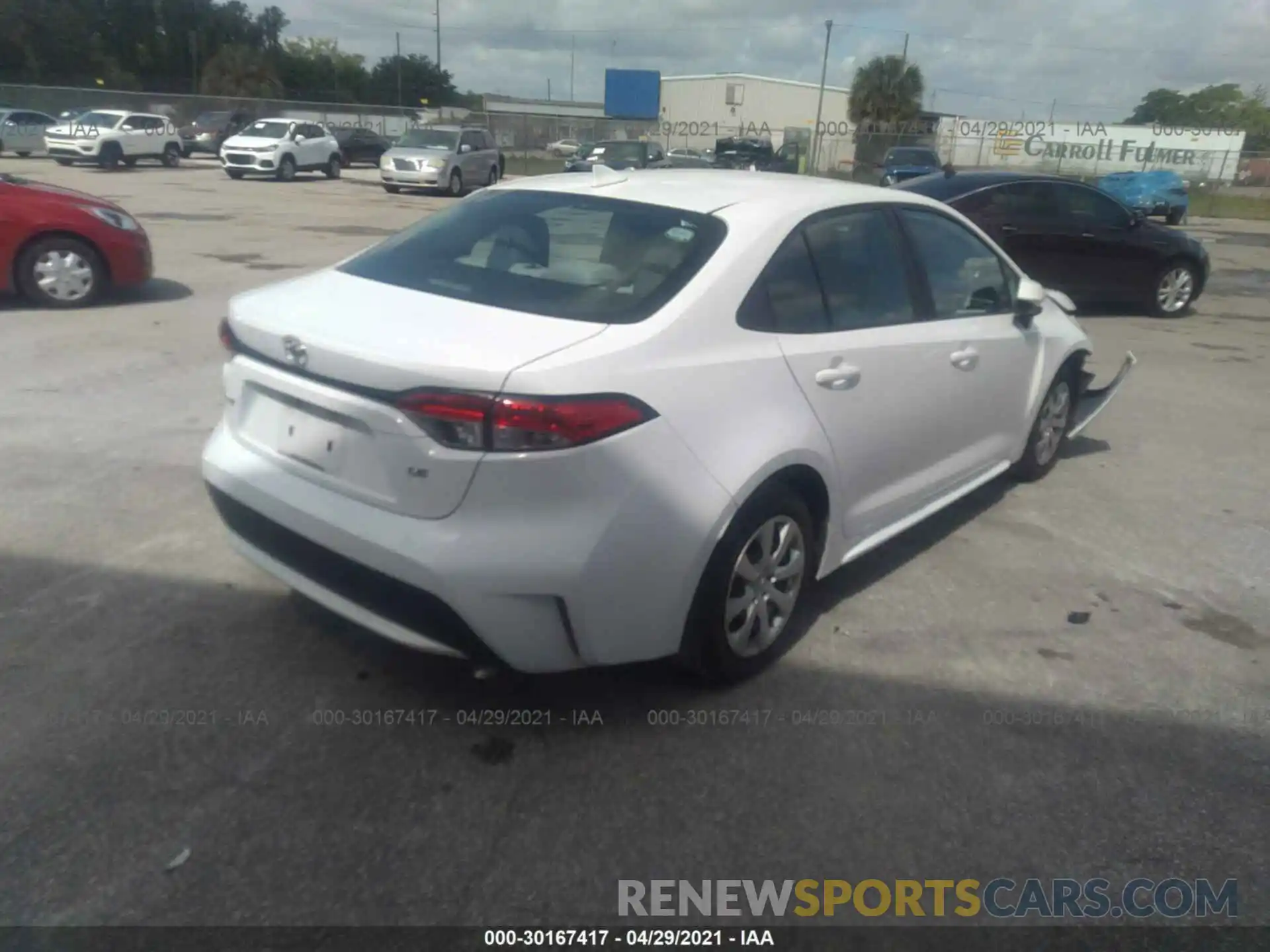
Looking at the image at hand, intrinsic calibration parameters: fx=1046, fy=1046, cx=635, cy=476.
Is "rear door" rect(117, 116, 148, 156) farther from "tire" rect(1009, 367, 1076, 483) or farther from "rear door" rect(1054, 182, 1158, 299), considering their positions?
"tire" rect(1009, 367, 1076, 483)

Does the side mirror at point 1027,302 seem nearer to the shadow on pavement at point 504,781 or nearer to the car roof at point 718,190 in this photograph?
the car roof at point 718,190

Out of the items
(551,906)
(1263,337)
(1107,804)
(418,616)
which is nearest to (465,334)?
(418,616)

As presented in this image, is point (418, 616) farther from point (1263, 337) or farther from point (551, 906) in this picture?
point (1263, 337)

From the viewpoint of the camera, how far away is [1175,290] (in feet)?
40.1

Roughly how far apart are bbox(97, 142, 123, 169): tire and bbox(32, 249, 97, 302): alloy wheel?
2428 cm

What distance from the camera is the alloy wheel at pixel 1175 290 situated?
12070 millimetres

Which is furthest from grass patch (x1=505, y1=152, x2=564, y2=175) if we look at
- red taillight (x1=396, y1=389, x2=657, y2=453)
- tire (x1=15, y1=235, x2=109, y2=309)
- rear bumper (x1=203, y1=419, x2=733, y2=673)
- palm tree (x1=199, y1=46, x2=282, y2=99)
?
red taillight (x1=396, y1=389, x2=657, y2=453)

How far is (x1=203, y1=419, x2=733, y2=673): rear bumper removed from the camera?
2824mm

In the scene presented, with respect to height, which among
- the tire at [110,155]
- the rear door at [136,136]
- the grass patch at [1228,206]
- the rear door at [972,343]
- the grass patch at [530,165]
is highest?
the rear door at [972,343]

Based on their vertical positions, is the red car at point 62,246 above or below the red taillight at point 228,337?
below

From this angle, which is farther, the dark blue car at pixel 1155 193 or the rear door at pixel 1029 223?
the dark blue car at pixel 1155 193

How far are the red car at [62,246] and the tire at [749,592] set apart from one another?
7.84 m

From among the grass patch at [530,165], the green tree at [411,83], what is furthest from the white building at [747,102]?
the grass patch at [530,165]

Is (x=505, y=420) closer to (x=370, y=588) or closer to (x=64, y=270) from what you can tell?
(x=370, y=588)
